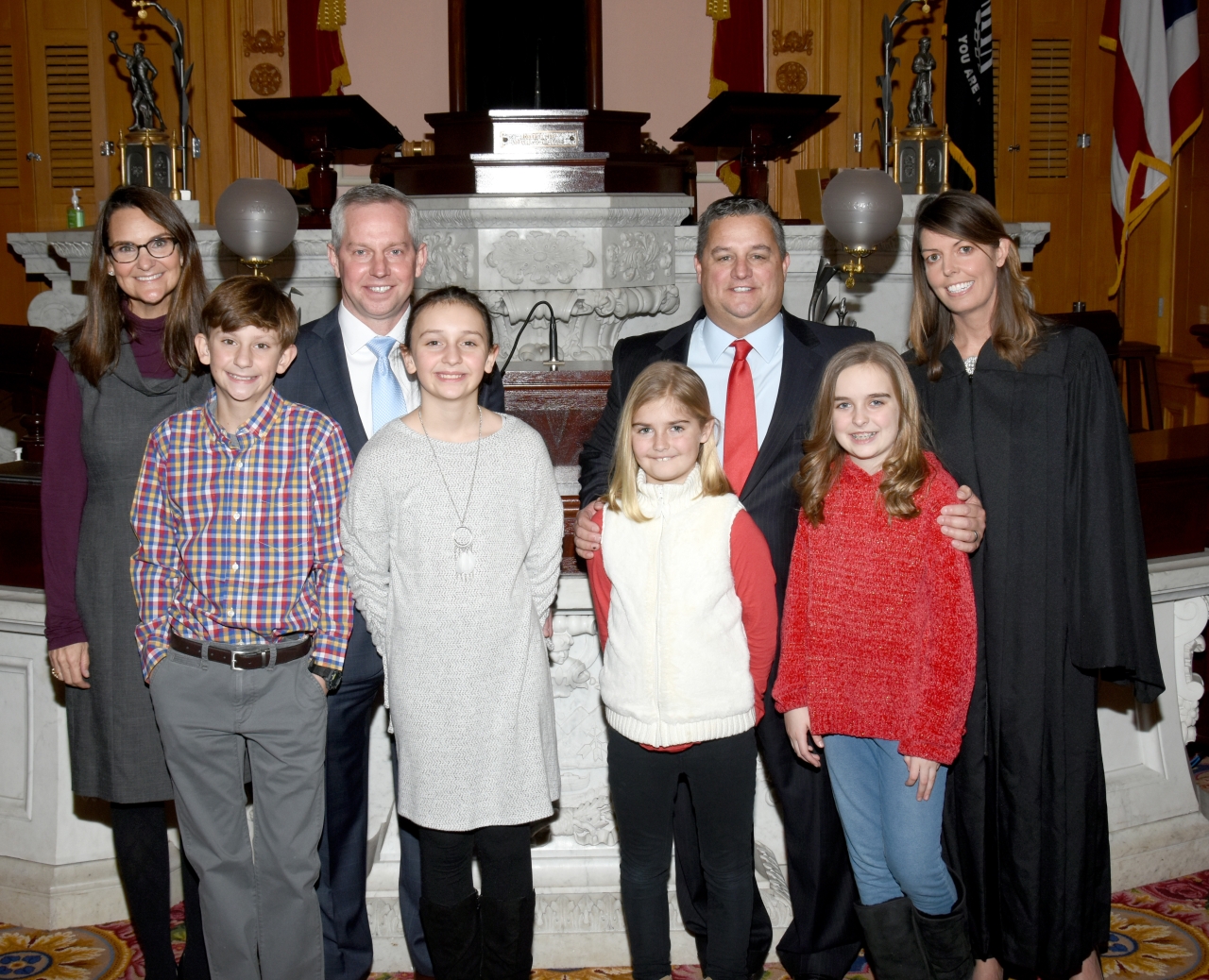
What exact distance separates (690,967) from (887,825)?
2.44ft

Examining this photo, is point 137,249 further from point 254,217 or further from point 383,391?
point 254,217

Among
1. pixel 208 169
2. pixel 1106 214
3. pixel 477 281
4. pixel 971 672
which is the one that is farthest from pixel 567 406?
pixel 1106 214

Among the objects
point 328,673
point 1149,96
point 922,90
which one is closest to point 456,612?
point 328,673

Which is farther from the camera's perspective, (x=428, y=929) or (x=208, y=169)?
(x=208, y=169)

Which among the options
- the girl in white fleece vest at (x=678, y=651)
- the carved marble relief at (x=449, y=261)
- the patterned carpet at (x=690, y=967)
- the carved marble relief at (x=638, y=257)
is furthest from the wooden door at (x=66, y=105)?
the girl in white fleece vest at (x=678, y=651)

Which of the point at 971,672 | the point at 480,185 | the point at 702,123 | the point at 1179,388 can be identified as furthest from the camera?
the point at 1179,388

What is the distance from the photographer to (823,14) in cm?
668

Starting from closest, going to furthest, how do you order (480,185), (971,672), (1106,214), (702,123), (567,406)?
1. (971,672)
2. (567,406)
3. (480,185)
4. (702,123)
5. (1106,214)

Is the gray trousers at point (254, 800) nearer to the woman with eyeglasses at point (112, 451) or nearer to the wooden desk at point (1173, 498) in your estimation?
the woman with eyeglasses at point (112, 451)

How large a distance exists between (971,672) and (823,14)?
5813mm

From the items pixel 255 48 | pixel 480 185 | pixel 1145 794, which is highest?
pixel 255 48

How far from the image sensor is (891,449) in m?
1.85

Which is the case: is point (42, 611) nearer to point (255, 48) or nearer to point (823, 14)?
point (255, 48)

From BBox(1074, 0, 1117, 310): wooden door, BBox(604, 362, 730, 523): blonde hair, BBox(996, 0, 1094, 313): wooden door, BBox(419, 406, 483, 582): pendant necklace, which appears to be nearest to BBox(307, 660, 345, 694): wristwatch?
BBox(419, 406, 483, 582): pendant necklace
